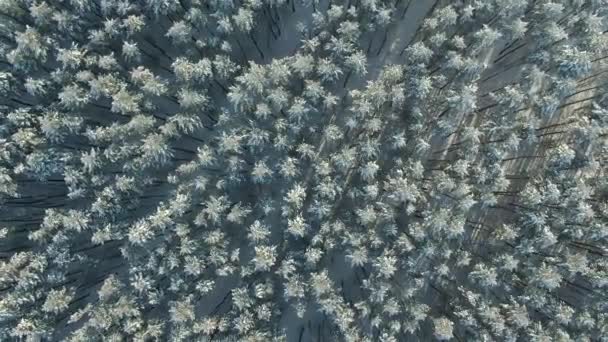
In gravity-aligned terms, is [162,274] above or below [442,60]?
below

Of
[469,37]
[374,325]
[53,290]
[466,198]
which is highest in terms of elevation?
[469,37]

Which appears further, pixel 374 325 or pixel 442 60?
pixel 442 60

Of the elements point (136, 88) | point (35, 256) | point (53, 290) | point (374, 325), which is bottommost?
point (374, 325)

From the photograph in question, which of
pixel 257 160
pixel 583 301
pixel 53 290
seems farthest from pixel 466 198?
pixel 53 290

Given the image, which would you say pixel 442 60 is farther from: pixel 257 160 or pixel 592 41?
pixel 257 160

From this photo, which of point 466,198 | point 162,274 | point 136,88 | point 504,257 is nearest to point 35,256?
point 162,274

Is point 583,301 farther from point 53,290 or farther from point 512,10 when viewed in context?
point 53,290
